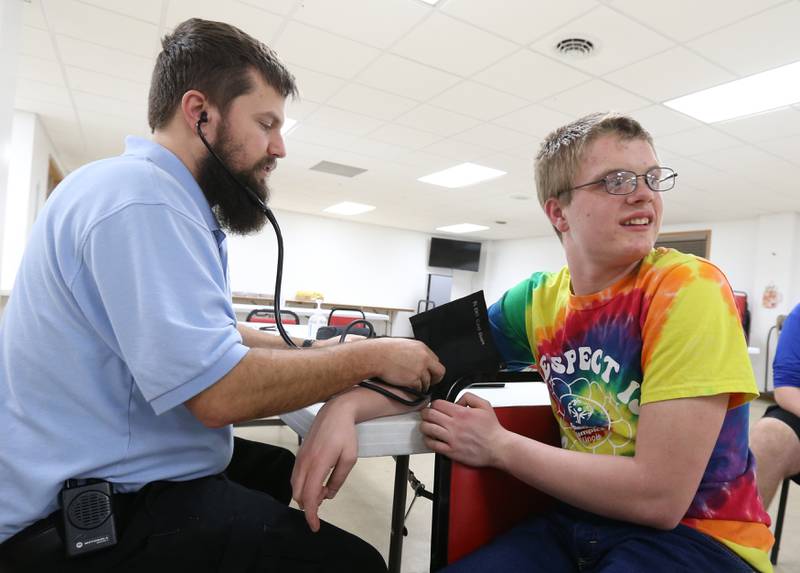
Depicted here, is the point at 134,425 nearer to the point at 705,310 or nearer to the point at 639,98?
the point at 705,310

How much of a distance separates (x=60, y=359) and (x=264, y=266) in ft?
33.4

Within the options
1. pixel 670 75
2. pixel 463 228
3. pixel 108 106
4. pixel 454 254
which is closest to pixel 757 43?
pixel 670 75

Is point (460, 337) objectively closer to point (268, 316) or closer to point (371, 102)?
point (371, 102)

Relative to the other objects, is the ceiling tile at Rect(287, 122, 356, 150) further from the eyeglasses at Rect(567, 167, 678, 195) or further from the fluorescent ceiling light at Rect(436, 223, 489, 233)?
the fluorescent ceiling light at Rect(436, 223, 489, 233)

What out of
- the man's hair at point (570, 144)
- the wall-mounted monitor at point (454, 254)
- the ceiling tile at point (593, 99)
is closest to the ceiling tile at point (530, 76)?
the ceiling tile at point (593, 99)

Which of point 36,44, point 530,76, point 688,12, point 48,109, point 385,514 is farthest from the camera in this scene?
point 48,109

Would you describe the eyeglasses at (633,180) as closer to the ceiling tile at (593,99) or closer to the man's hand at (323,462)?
the man's hand at (323,462)

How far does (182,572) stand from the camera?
70cm

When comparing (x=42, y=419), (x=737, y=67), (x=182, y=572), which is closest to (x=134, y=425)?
(x=42, y=419)

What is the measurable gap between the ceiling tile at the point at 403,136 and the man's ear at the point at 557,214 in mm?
3940

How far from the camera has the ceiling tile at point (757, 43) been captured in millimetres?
2635

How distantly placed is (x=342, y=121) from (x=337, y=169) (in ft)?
6.41

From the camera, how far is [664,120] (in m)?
4.09

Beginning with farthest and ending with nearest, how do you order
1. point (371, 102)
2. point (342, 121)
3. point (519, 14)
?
1. point (342, 121)
2. point (371, 102)
3. point (519, 14)
